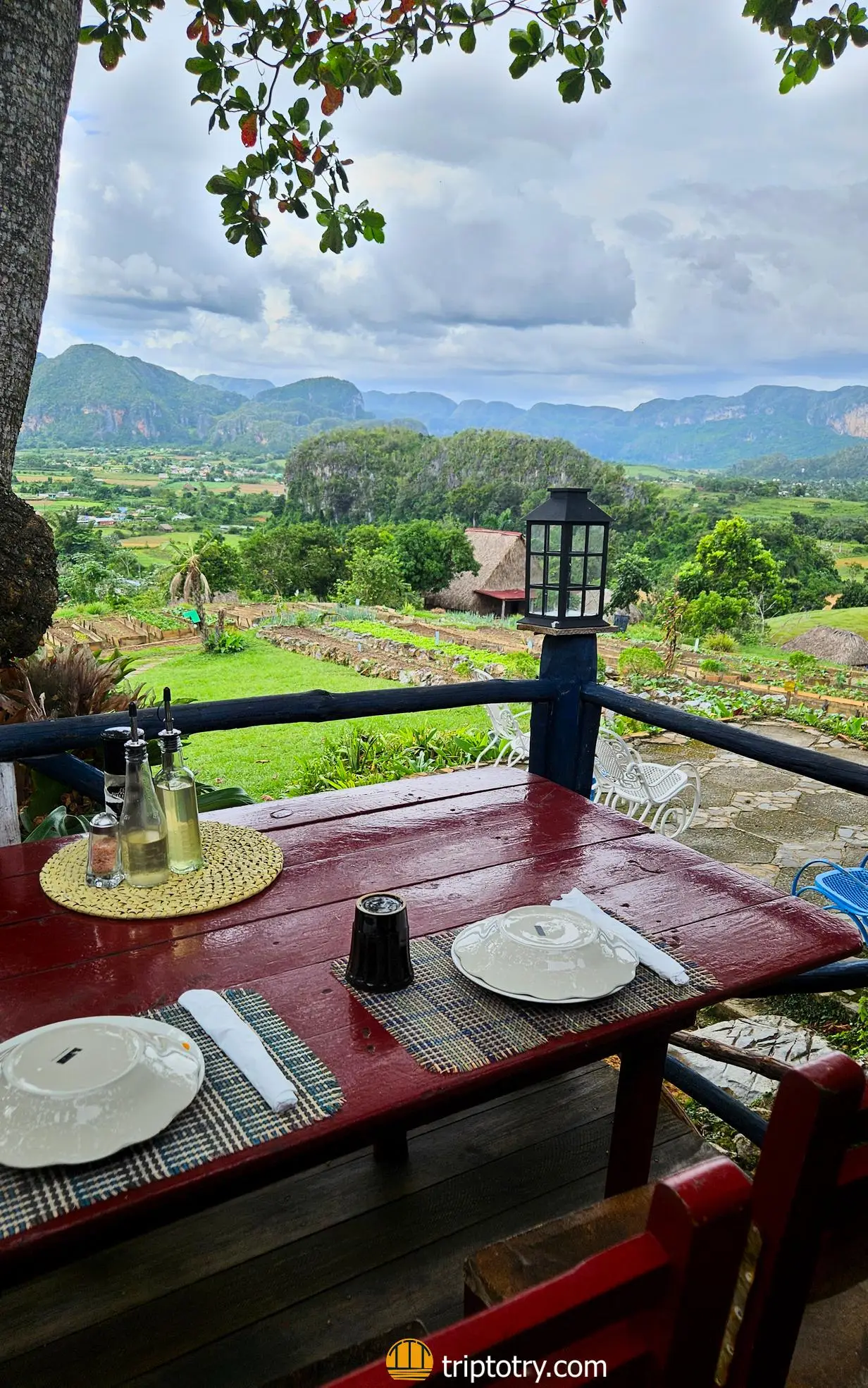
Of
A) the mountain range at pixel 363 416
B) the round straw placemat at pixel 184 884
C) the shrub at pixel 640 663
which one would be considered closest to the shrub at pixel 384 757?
the shrub at pixel 640 663

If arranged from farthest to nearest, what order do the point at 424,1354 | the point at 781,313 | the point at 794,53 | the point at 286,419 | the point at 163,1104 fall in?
1. the point at 781,313
2. the point at 286,419
3. the point at 794,53
4. the point at 163,1104
5. the point at 424,1354

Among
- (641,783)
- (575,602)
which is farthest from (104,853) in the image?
(641,783)

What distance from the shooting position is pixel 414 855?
126 cm

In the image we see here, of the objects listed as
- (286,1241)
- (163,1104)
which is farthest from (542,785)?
(163,1104)

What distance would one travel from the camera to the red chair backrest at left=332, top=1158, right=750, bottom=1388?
0.34 meters

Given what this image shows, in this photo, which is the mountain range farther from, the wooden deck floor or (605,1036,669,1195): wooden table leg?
(605,1036,669,1195): wooden table leg

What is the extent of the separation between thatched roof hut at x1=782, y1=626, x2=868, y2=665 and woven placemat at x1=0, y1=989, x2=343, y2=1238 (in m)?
11.9

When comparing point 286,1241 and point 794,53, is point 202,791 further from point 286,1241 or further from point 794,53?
point 794,53

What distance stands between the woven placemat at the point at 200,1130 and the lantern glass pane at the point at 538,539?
5.70 ft

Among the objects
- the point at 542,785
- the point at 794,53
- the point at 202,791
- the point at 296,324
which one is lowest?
the point at 202,791

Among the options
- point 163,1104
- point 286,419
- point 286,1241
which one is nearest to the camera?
point 163,1104

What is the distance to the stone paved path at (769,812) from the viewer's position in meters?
4.26

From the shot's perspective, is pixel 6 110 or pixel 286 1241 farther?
pixel 6 110

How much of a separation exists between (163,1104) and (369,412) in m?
78.6
